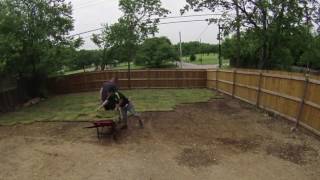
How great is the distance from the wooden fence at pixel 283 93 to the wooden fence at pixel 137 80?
901 cm

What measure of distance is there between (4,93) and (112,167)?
14782 millimetres

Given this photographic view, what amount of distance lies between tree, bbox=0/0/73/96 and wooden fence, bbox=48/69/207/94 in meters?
4.32

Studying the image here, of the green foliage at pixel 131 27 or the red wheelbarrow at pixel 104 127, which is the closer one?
the red wheelbarrow at pixel 104 127

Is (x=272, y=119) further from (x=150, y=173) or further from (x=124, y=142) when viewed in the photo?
(x=150, y=173)

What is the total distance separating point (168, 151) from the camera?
11688 mm

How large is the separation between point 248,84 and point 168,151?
990 centimetres

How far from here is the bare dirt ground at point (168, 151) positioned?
9.88 metres

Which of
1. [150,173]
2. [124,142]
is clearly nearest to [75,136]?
[124,142]

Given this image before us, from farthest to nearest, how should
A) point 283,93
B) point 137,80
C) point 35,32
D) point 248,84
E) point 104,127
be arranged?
point 137,80 → point 35,32 → point 248,84 → point 283,93 → point 104,127

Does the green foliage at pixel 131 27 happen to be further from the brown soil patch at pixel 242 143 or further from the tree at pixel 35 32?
the brown soil patch at pixel 242 143

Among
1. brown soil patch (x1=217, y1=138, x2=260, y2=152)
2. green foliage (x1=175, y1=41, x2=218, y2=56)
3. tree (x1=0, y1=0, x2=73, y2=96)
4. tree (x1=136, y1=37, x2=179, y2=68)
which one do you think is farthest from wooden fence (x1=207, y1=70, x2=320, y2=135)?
green foliage (x1=175, y1=41, x2=218, y2=56)

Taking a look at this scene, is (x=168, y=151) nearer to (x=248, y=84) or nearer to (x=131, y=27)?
(x=248, y=84)

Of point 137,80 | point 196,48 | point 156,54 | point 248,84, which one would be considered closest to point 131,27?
point 137,80

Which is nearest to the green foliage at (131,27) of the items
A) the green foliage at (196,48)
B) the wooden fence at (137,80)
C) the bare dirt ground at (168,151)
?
the wooden fence at (137,80)
